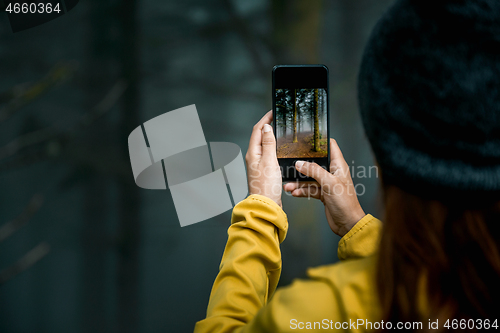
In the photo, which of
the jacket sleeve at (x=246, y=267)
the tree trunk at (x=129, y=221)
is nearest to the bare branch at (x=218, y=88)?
the tree trunk at (x=129, y=221)

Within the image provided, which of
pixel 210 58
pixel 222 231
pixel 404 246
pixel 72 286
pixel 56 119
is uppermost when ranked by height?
pixel 210 58

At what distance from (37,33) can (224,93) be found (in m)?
0.45

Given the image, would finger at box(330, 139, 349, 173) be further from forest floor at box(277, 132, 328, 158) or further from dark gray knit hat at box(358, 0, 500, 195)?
dark gray knit hat at box(358, 0, 500, 195)

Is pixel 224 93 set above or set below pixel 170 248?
above

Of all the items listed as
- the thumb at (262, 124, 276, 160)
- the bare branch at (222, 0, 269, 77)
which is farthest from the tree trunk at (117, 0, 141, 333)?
the thumb at (262, 124, 276, 160)

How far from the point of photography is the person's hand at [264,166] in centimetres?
47

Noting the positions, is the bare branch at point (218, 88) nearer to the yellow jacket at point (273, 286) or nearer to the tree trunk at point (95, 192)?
the tree trunk at point (95, 192)

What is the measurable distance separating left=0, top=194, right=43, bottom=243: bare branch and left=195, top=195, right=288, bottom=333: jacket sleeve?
1.80 feet

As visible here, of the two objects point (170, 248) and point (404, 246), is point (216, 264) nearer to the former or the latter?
point (170, 248)

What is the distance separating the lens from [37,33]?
0.66 metres

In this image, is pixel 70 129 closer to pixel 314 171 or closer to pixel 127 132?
pixel 127 132

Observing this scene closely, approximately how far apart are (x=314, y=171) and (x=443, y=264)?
331mm

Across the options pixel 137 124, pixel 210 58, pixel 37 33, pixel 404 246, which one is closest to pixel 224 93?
pixel 210 58

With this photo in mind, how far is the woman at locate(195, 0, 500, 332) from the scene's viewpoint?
0.20m
